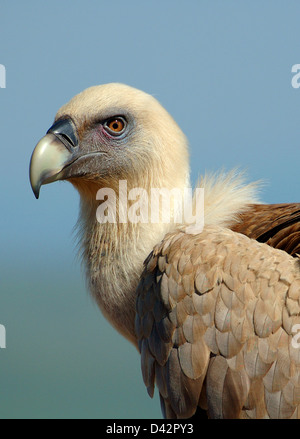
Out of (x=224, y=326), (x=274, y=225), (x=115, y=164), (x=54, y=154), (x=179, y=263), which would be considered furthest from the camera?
(x=115, y=164)

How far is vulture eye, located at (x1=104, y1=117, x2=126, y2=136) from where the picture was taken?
4.84 metres

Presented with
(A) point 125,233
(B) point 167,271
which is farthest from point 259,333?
(A) point 125,233

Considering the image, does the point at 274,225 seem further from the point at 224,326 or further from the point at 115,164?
the point at 115,164

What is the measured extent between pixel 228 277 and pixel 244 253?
0.15m

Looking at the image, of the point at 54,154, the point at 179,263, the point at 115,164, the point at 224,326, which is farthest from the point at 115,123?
the point at 224,326

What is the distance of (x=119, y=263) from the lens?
4648mm

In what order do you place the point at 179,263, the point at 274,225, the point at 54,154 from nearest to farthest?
the point at 179,263 < the point at 274,225 < the point at 54,154

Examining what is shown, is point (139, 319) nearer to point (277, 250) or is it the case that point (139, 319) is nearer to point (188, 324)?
point (188, 324)

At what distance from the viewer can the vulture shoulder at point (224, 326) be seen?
Answer: 397cm

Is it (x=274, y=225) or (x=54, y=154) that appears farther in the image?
(x=54, y=154)

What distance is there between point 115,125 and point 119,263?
0.82 metres

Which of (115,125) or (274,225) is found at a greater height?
(115,125)

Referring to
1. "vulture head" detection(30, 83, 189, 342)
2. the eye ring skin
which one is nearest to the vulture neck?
"vulture head" detection(30, 83, 189, 342)

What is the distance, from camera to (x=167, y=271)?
4.24 m
